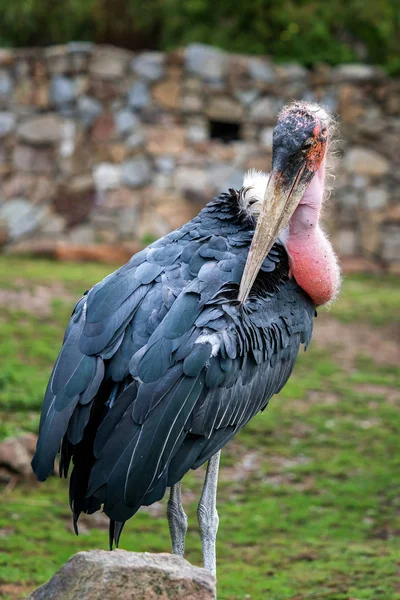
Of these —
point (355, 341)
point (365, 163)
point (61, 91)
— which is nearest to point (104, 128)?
point (61, 91)

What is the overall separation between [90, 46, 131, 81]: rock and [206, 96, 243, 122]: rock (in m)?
1.08

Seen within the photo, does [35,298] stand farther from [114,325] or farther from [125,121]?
[114,325]

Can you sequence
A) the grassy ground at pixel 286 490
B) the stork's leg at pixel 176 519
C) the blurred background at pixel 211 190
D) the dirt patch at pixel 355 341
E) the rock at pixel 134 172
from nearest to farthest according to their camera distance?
the stork's leg at pixel 176 519
the grassy ground at pixel 286 490
the blurred background at pixel 211 190
the dirt patch at pixel 355 341
the rock at pixel 134 172

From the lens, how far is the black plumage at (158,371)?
9.22ft

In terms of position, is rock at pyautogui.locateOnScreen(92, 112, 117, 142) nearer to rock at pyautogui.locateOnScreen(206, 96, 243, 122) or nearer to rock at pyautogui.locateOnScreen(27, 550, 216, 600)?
rock at pyautogui.locateOnScreen(206, 96, 243, 122)

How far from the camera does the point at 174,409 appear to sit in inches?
112

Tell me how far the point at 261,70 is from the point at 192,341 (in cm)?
883

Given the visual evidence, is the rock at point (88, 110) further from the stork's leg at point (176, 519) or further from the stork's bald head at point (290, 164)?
the stork's leg at point (176, 519)

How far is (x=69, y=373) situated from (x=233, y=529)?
1741mm

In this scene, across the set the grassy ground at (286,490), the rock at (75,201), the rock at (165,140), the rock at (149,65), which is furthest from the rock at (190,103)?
the grassy ground at (286,490)

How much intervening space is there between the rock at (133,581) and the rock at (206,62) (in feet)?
30.2

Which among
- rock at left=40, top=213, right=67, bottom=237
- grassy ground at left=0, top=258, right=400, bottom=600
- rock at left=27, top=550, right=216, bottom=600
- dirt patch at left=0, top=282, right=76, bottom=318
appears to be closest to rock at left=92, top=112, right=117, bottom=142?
rock at left=40, top=213, right=67, bottom=237

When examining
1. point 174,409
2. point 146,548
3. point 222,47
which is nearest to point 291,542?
point 146,548

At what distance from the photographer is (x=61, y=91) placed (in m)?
10.9
